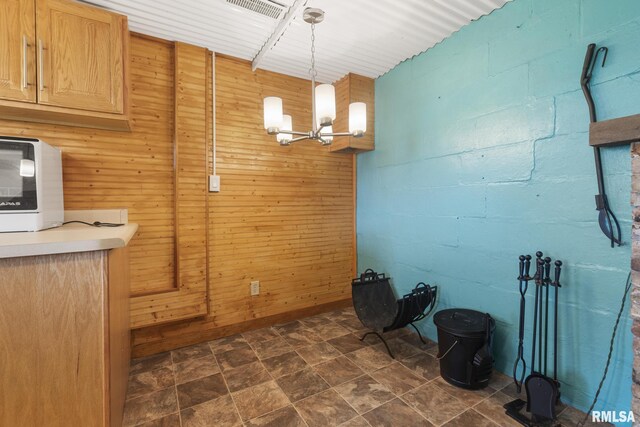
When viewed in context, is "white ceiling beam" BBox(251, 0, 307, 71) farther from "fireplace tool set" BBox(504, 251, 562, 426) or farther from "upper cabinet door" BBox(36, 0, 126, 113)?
"fireplace tool set" BBox(504, 251, 562, 426)

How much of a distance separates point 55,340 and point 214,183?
5.68ft

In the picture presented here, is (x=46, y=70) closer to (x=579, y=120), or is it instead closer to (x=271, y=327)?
(x=271, y=327)

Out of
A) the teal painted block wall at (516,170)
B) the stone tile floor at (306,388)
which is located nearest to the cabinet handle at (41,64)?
the stone tile floor at (306,388)

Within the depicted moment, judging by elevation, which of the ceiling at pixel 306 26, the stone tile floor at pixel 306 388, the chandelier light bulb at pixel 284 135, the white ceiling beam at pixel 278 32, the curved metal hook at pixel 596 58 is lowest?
the stone tile floor at pixel 306 388

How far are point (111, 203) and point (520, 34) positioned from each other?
10.5 ft

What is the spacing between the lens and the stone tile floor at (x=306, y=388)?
1.65 meters

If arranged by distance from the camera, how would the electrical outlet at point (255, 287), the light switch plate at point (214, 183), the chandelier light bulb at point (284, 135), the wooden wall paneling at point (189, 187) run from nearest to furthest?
the chandelier light bulb at point (284, 135), the wooden wall paneling at point (189, 187), the light switch plate at point (214, 183), the electrical outlet at point (255, 287)

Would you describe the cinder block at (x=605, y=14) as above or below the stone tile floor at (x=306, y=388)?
above

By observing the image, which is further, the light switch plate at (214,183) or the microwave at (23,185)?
the light switch plate at (214,183)

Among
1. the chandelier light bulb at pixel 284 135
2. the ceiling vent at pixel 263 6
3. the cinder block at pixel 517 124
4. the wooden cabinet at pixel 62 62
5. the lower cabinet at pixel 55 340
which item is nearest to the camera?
the lower cabinet at pixel 55 340

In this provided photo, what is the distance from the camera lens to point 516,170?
1924mm

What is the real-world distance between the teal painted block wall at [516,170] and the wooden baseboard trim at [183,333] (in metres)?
1.45

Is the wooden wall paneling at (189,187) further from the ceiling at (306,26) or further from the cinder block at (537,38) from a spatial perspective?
the cinder block at (537,38)

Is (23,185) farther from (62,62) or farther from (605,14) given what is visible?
(605,14)
